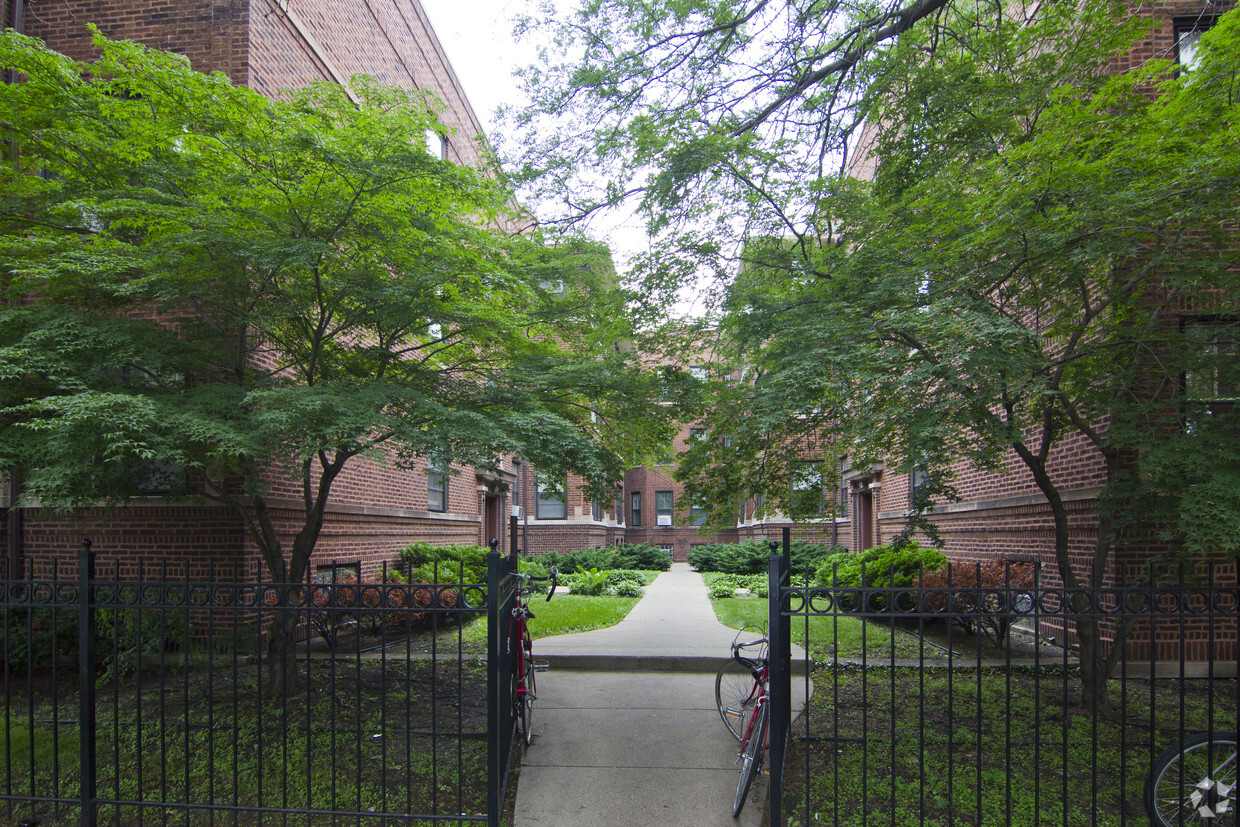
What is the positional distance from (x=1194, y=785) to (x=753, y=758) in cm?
249

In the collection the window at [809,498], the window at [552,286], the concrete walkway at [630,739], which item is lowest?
the concrete walkway at [630,739]

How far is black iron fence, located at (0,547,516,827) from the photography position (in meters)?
4.34

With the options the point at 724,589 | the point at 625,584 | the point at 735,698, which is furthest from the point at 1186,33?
the point at 625,584

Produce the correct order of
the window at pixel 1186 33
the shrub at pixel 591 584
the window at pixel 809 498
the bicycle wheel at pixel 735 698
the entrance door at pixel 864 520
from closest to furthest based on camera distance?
the bicycle wheel at pixel 735 698
the window at pixel 809 498
the window at pixel 1186 33
the shrub at pixel 591 584
the entrance door at pixel 864 520

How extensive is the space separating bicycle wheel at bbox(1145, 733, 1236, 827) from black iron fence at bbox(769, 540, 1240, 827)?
2 cm

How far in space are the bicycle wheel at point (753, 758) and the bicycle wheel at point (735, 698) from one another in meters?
0.41

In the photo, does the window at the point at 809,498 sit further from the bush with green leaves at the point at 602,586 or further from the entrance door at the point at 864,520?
the entrance door at the point at 864,520

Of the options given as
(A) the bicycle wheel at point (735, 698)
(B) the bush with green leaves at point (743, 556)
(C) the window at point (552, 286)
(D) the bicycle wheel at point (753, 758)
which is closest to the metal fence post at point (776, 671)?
(D) the bicycle wheel at point (753, 758)

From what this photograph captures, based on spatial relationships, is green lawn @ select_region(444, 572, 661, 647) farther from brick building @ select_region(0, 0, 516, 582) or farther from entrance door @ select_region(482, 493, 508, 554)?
entrance door @ select_region(482, 493, 508, 554)

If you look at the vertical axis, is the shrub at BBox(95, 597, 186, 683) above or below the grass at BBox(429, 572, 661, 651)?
above

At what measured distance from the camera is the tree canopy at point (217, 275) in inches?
207

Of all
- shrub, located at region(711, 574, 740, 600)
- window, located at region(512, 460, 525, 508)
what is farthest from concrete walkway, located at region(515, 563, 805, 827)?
window, located at region(512, 460, 525, 508)

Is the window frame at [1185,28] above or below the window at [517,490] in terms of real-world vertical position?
above

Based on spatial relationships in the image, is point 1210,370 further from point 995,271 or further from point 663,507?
point 663,507
